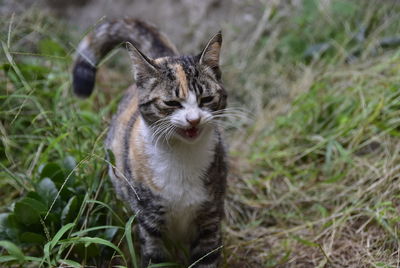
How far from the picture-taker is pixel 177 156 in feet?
7.65

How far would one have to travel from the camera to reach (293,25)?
4781mm

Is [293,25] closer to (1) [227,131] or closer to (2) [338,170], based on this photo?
(1) [227,131]

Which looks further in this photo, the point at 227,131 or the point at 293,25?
the point at 293,25

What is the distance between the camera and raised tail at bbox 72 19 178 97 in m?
2.95

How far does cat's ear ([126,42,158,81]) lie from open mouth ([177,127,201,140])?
341 mm

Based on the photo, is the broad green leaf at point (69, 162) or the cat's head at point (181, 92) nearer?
the cat's head at point (181, 92)

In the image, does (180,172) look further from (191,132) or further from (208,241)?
(208,241)

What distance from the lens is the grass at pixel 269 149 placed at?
2557mm

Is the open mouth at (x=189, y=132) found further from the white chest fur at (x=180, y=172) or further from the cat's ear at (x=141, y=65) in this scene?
the cat's ear at (x=141, y=65)

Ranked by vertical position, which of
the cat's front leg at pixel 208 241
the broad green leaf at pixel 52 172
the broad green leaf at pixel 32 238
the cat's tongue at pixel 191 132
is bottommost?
the cat's front leg at pixel 208 241

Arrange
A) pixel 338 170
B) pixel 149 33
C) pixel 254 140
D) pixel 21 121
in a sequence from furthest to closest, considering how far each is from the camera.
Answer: pixel 254 140, pixel 21 121, pixel 338 170, pixel 149 33

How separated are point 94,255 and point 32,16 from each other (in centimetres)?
301

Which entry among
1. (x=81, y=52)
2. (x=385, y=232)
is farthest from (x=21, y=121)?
(x=385, y=232)

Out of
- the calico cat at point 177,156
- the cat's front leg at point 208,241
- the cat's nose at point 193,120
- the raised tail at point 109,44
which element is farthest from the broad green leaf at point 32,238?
the cat's nose at point 193,120
